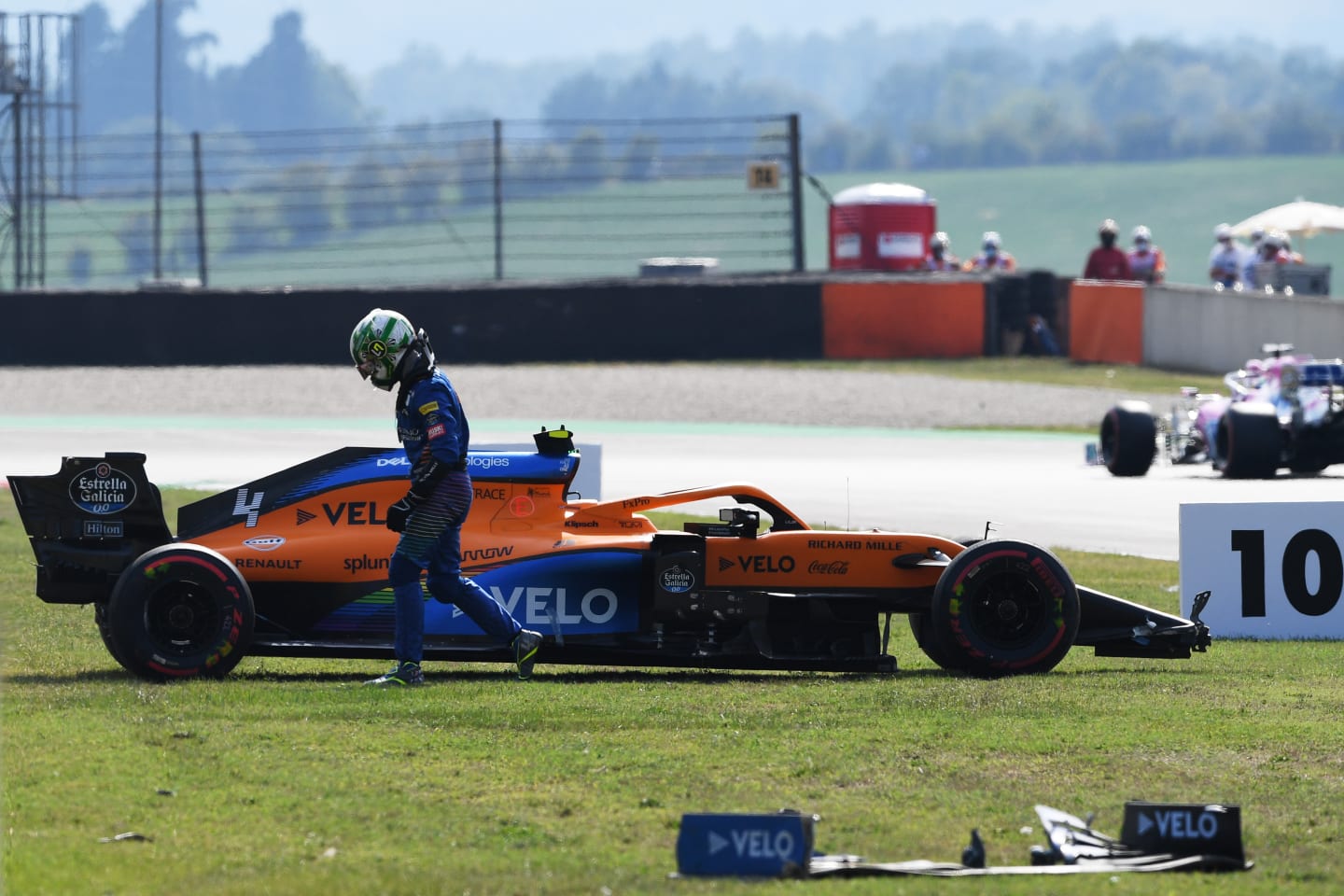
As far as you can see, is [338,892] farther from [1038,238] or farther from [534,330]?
[1038,238]

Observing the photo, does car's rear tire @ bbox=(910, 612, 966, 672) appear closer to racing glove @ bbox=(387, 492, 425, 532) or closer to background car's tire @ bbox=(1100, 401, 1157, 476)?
racing glove @ bbox=(387, 492, 425, 532)

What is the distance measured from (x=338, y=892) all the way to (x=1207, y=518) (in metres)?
6.51

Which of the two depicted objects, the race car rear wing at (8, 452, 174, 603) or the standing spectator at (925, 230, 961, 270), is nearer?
the race car rear wing at (8, 452, 174, 603)

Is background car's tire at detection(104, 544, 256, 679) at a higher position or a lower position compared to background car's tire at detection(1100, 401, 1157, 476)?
lower

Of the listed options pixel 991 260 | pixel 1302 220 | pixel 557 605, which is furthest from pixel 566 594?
pixel 1302 220

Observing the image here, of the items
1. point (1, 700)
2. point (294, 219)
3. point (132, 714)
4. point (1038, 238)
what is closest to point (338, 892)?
point (132, 714)

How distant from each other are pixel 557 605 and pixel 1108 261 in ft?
73.8

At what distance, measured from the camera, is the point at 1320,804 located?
6.63 metres

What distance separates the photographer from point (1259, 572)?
10.9 metres

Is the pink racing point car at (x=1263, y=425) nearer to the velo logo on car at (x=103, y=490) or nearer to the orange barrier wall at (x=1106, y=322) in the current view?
the orange barrier wall at (x=1106, y=322)

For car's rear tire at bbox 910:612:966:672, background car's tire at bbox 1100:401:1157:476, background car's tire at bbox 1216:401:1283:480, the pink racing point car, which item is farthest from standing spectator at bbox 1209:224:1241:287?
car's rear tire at bbox 910:612:966:672

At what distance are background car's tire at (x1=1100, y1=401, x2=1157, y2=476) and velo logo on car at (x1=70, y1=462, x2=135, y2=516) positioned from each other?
11.8 metres

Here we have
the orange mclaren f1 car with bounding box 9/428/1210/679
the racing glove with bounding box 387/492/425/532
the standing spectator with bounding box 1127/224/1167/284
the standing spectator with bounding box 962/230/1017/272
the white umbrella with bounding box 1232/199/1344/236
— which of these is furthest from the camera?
the white umbrella with bounding box 1232/199/1344/236

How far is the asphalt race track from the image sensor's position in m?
15.9
